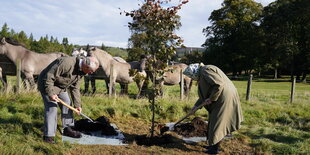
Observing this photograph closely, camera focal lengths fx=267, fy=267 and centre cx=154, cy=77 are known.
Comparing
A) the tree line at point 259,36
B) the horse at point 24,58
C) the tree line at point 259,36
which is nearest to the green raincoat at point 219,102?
the horse at point 24,58

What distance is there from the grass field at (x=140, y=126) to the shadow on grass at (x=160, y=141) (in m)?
0.02

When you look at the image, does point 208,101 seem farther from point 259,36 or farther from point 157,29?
point 259,36

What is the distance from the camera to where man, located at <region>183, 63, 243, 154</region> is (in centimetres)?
491

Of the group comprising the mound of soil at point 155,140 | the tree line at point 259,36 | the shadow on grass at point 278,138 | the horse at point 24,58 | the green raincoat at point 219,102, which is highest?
the tree line at point 259,36

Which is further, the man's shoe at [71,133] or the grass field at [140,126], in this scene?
the man's shoe at [71,133]

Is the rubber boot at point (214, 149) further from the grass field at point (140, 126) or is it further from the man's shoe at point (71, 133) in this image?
the man's shoe at point (71, 133)

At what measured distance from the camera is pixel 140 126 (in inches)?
270

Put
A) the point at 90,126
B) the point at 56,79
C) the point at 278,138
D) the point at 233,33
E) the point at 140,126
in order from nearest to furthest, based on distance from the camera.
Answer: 1. the point at 56,79
2. the point at 90,126
3. the point at 278,138
4. the point at 140,126
5. the point at 233,33

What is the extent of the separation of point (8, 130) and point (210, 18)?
119 ft

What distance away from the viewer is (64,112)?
5.74 m

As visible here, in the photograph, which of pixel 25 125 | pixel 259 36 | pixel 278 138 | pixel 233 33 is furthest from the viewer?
pixel 233 33

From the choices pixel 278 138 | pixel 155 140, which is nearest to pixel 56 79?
pixel 155 140

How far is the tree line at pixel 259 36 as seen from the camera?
31.0 meters

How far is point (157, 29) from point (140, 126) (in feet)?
8.98
